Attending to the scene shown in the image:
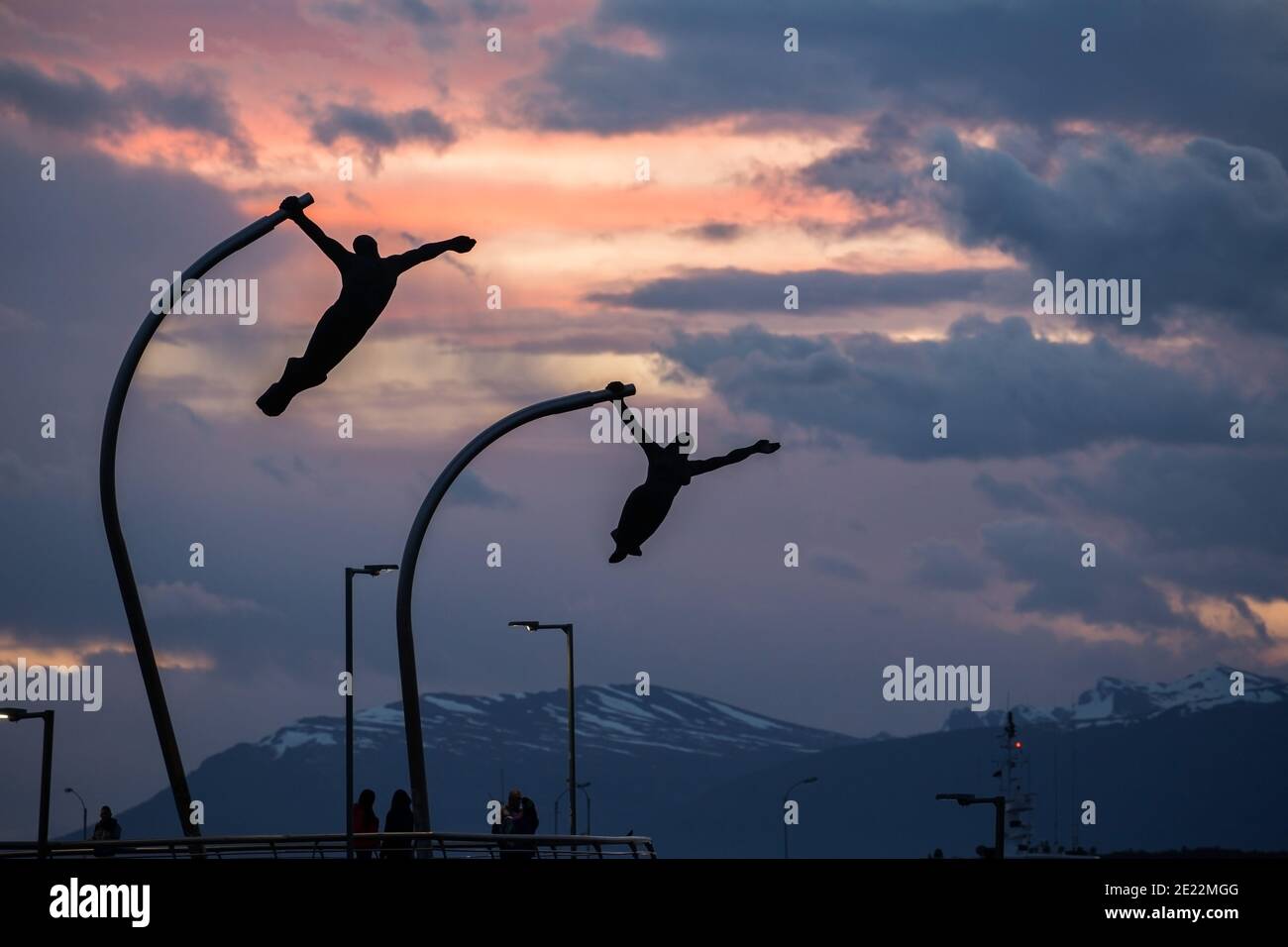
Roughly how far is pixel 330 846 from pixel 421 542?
16.4 feet

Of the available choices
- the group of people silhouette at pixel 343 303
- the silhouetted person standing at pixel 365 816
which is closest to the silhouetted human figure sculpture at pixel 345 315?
the group of people silhouette at pixel 343 303

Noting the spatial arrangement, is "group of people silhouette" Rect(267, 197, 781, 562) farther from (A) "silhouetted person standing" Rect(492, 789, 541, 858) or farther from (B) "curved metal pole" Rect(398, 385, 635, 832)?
(A) "silhouetted person standing" Rect(492, 789, 541, 858)

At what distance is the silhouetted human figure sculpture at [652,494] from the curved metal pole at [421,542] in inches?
55.3

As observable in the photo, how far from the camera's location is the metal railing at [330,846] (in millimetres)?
27141

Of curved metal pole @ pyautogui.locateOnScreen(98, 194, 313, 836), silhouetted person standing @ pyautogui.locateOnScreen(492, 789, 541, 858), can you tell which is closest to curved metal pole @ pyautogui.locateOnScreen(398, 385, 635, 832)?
silhouetted person standing @ pyautogui.locateOnScreen(492, 789, 541, 858)

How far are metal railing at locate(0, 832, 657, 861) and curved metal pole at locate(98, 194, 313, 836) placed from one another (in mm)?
696

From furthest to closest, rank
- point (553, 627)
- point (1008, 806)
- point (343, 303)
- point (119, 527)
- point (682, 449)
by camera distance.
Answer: point (1008, 806), point (553, 627), point (682, 449), point (119, 527), point (343, 303)

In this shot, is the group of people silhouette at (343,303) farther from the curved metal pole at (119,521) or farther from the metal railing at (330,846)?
the metal railing at (330,846)

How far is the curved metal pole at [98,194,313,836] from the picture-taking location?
27.2 metres

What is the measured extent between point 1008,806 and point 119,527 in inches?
6115

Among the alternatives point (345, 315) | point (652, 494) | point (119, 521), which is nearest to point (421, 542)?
point (652, 494)
